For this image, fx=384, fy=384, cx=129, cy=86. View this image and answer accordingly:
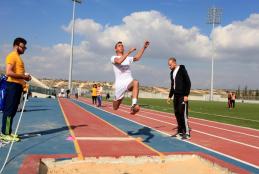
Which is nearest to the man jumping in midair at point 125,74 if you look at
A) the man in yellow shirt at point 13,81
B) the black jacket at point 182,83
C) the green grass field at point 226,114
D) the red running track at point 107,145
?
the red running track at point 107,145

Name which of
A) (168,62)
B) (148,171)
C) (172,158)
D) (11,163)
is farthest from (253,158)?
(11,163)

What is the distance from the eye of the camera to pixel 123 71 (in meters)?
8.16

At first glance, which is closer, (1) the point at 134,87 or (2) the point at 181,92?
(1) the point at 134,87

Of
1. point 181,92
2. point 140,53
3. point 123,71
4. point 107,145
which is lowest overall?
point 107,145

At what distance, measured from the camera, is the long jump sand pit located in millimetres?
6450

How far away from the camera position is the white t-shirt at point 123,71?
8.07 m

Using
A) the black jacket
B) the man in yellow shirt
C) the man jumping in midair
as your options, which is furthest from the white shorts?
the black jacket

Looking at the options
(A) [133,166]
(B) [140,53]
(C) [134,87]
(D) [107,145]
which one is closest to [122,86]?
(C) [134,87]

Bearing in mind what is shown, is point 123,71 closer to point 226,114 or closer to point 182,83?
point 182,83

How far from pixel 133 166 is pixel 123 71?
7.17 feet

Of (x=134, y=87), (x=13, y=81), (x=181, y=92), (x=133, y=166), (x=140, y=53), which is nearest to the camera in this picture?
(x=133, y=166)

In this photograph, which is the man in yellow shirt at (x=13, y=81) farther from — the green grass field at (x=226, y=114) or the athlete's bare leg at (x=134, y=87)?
the green grass field at (x=226, y=114)

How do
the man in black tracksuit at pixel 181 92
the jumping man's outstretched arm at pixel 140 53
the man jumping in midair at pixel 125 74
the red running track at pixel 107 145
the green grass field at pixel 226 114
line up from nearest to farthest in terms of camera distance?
the red running track at pixel 107 145 → the man jumping in midair at pixel 125 74 → the jumping man's outstretched arm at pixel 140 53 → the man in black tracksuit at pixel 181 92 → the green grass field at pixel 226 114

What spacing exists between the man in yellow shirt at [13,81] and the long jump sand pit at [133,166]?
84.4 inches
